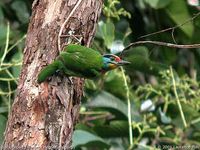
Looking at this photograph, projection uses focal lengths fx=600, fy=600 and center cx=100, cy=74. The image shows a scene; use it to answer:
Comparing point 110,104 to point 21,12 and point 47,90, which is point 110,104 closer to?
point 21,12

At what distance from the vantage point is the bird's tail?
1042mm

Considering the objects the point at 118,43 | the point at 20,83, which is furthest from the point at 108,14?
the point at 20,83

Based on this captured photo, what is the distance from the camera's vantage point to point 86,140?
1479 millimetres

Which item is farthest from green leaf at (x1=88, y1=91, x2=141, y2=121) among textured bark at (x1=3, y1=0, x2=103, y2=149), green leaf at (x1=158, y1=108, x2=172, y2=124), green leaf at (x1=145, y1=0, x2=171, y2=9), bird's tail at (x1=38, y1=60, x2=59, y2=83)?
bird's tail at (x1=38, y1=60, x2=59, y2=83)

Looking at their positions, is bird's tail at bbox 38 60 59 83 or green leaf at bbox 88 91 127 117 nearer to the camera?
bird's tail at bbox 38 60 59 83

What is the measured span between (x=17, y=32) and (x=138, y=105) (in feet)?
1.41

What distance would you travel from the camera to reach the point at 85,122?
1.73 metres

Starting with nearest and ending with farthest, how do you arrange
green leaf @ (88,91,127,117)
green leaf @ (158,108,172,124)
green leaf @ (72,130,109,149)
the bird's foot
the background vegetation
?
the bird's foot < green leaf @ (72,130,109,149) < the background vegetation < green leaf @ (88,91,127,117) < green leaf @ (158,108,172,124)

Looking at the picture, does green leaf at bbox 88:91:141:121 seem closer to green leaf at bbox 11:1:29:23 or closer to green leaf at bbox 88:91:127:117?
green leaf at bbox 88:91:127:117

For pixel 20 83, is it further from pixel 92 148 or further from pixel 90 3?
pixel 92 148

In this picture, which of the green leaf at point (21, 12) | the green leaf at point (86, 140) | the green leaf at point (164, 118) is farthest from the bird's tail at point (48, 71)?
the green leaf at point (21, 12)

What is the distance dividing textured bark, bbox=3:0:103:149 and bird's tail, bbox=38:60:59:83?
0.01 m

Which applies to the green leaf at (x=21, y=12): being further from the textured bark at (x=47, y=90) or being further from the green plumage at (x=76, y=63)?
the green plumage at (x=76, y=63)

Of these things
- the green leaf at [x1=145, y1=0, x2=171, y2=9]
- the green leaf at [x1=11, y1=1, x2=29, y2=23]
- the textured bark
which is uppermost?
the green leaf at [x1=11, y1=1, x2=29, y2=23]
